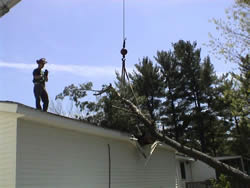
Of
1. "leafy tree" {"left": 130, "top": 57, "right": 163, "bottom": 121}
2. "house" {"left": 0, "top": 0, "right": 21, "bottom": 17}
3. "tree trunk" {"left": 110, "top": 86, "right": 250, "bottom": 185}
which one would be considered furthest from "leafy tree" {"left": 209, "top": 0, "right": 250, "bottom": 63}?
"leafy tree" {"left": 130, "top": 57, "right": 163, "bottom": 121}

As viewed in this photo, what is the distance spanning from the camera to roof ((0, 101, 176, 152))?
217 inches

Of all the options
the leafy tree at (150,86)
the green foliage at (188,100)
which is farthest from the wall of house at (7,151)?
the leafy tree at (150,86)

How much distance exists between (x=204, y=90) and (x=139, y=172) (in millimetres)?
19078

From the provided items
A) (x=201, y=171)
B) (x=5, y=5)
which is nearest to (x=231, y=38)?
(x=5, y=5)

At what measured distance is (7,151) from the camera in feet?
18.5

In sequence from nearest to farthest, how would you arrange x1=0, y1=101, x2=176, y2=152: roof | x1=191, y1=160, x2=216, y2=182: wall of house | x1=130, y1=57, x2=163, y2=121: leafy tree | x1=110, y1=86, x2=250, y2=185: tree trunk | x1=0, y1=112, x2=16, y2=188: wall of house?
x1=0, y1=112, x2=16, y2=188: wall of house < x1=0, y1=101, x2=176, y2=152: roof < x1=110, y1=86, x2=250, y2=185: tree trunk < x1=191, y1=160, x2=216, y2=182: wall of house < x1=130, y1=57, x2=163, y2=121: leafy tree

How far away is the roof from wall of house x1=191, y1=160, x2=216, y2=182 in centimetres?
1551

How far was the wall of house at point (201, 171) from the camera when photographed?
2169 cm

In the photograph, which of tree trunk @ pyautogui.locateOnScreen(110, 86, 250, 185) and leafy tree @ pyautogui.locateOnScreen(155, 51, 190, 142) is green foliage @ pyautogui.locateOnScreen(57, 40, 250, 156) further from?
tree trunk @ pyautogui.locateOnScreen(110, 86, 250, 185)

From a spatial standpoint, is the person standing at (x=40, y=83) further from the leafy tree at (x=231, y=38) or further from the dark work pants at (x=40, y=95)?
the leafy tree at (x=231, y=38)

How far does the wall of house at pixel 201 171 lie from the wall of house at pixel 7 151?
18560mm

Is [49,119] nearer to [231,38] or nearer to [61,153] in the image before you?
[61,153]

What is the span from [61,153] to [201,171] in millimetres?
17702

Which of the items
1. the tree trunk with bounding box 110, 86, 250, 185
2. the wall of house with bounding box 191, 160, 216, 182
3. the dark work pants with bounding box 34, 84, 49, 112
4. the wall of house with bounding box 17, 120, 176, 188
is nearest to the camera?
the wall of house with bounding box 17, 120, 176, 188
